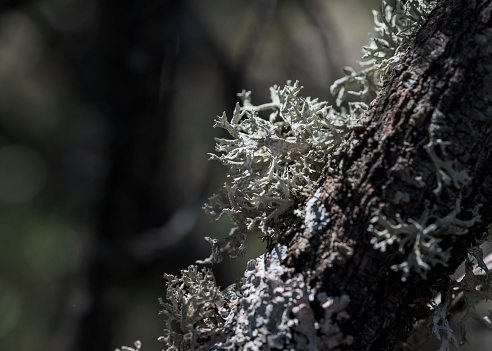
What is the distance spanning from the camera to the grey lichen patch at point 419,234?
1.03ft

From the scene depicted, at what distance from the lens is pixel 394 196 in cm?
32

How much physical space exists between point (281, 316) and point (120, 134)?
108cm

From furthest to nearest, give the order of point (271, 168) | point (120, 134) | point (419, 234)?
point (120, 134) < point (271, 168) < point (419, 234)

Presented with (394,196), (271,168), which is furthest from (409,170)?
(271,168)

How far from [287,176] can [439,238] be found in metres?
0.13

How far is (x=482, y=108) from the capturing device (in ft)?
1.05

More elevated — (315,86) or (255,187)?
(315,86)

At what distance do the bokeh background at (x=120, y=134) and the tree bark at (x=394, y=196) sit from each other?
106 centimetres

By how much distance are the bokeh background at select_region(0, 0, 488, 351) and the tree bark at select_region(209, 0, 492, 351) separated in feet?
3.49

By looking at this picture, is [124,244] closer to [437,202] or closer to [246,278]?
[246,278]

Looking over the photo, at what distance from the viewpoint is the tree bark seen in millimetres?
322

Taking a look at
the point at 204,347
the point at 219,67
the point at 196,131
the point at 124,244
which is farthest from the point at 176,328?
the point at 204,347

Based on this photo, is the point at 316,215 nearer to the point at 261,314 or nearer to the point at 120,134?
the point at 261,314

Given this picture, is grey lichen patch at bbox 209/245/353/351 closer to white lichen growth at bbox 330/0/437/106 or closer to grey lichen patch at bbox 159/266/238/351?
grey lichen patch at bbox 159/266/238/351
